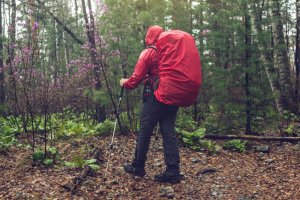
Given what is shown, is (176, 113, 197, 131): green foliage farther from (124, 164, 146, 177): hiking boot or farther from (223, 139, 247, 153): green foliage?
(124, 164, 146, 177): hiking boot

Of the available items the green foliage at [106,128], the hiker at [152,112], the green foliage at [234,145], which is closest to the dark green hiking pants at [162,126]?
the hiker at [152,112]

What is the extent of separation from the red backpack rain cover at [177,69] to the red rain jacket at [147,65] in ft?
0.57

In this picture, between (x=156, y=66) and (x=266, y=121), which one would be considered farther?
(x=266, y=121)

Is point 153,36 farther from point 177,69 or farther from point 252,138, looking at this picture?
point 252,138

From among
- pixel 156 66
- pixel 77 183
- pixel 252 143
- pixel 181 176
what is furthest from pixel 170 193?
pixel 252 143

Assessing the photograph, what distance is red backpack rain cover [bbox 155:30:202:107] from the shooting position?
4820 mm

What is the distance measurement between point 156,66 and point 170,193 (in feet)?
6.08

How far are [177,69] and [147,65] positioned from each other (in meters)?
0.51

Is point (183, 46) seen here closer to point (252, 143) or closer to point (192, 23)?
point (252, 143)

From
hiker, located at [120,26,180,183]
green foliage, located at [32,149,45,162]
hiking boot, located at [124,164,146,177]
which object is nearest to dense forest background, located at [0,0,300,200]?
green foliage, located at [32,149,45,162]

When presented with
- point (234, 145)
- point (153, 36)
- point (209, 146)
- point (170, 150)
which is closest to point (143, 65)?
point (153, 36)

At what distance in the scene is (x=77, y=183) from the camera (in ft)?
15.6

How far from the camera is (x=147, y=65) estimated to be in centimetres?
509

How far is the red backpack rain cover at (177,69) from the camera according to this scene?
4.82 metres
